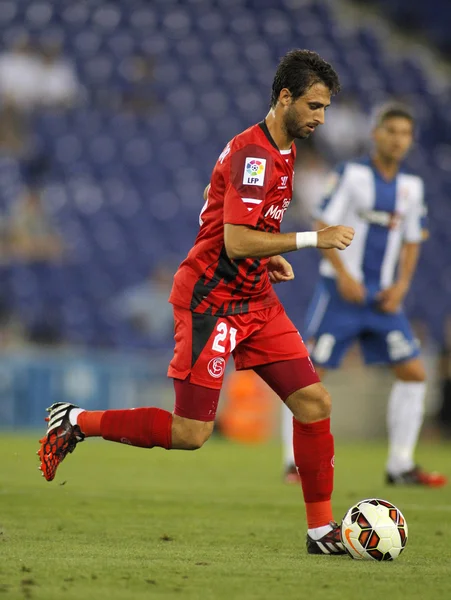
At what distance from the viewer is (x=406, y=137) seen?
22.7 feet

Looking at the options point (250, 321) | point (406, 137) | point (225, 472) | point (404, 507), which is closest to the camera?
point (250, 321)

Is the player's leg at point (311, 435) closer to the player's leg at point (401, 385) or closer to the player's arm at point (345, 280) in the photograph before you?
the player's arm at point (345, 280)

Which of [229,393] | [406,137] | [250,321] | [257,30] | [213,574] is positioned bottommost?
[229,393]

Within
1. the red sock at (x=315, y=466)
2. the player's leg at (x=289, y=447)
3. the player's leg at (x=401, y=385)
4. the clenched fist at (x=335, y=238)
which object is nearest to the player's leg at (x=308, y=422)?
the red sock at (x=315, y=466)

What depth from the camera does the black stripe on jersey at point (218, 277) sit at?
445 centimetres

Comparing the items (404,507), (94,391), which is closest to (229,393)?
(94,391)

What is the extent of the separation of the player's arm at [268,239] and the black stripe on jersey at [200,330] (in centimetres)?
36

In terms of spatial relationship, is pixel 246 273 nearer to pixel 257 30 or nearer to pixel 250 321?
pixel 250 321

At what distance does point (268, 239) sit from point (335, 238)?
25 centimetres

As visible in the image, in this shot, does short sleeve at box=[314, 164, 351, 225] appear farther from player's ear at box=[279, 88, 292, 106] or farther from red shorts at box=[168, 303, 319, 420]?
player's ear at box=[279, 88, 292, 106]

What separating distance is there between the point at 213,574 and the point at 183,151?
11.3 metres

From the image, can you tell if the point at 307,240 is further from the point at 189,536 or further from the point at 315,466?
the point at 189,536

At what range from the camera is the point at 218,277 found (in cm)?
445

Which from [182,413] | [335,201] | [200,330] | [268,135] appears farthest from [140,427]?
[335,201]
